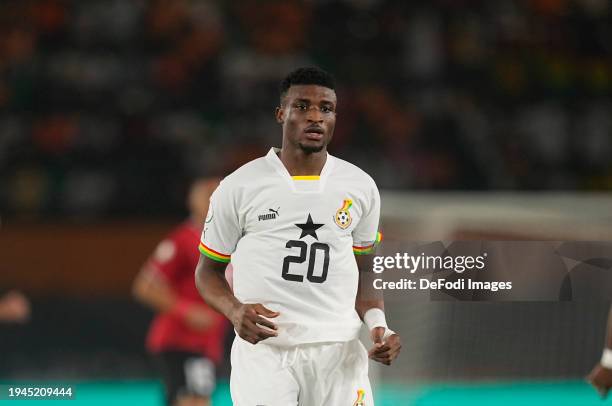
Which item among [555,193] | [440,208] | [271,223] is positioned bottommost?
[271,223]

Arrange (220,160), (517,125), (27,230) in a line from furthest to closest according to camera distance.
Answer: (517,125) < (220,160) < (27,230)

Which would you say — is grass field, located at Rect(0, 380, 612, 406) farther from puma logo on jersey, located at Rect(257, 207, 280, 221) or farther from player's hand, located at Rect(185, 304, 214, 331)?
puma logo on jersey, located at Rect(257, 207, 280, 221)

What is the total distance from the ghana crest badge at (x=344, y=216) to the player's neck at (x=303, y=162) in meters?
0.14

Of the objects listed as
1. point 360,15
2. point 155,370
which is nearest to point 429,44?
point 360,15

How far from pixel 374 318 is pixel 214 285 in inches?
21.9

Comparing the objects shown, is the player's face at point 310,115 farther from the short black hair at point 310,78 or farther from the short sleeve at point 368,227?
the short sleeve at point 368,227

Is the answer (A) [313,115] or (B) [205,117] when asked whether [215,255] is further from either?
(B) [205,117]

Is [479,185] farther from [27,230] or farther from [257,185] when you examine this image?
[257,185]

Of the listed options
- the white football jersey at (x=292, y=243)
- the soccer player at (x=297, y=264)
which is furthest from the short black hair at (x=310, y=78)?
the white football jersey at (x=292, y=243)

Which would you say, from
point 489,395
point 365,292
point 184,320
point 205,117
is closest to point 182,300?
point 184,320

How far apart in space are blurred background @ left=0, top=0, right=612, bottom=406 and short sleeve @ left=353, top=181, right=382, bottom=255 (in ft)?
13.8

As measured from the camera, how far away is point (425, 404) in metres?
5.54

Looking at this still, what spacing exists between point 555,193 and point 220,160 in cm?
326

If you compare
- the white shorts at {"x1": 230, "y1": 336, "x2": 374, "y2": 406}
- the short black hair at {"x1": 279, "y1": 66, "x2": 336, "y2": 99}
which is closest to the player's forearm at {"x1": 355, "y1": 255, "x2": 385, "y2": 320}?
the white shorts at {"x1": 230, "y1": 336, "x2": 374, "y2": 406}
